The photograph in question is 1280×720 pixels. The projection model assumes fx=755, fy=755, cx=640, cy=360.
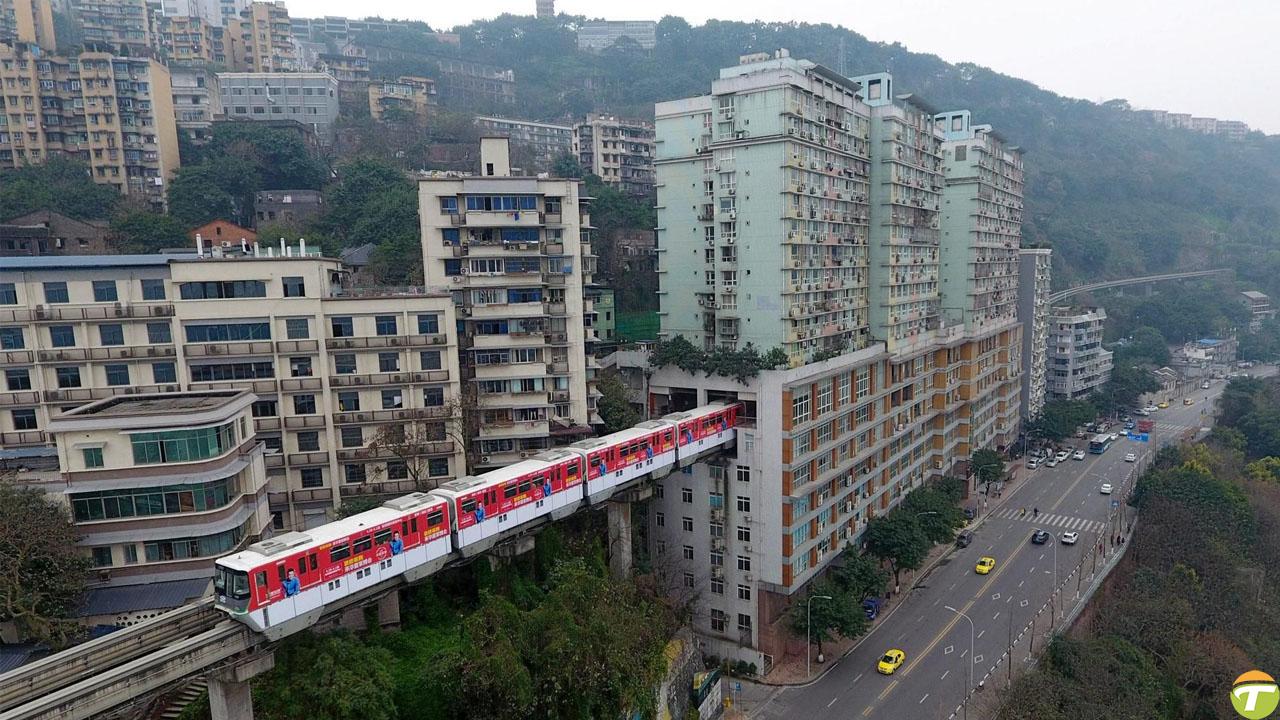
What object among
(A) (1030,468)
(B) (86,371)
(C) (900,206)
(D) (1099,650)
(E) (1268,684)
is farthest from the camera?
(A) (1030,468)

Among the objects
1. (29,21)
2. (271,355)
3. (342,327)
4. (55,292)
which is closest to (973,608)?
(342,327)

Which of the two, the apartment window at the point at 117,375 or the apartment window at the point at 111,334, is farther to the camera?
the apartment window at the point at 117,375

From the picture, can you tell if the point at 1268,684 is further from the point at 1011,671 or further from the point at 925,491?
the point at 925,491

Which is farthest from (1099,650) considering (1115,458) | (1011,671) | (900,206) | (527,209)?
(1115,458)

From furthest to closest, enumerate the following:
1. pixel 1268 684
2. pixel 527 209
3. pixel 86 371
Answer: pixel 527 209
pixel 86 371
pixel 1268 684

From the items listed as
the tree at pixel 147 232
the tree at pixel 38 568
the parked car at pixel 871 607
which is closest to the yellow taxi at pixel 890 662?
the parked car at pixel 871 607

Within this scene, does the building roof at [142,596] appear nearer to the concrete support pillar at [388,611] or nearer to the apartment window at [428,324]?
the concrete support pillar at [388,611]
